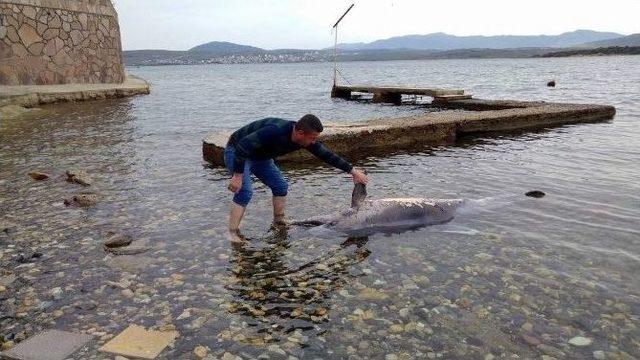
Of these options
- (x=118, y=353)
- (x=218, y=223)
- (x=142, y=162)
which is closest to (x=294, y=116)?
(x=142, y=162)

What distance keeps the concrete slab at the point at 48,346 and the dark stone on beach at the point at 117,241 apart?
1.98 meters

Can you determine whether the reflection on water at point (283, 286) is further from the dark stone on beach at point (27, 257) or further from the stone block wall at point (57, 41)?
the stone block wall at point (57, 41)

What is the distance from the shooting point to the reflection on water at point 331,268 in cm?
416

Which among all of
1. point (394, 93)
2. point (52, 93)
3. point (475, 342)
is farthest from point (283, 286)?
point (394, 93)

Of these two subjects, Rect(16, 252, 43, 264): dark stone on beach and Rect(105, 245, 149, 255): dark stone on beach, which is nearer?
Rect(16, 252, 43, 264): dark stone on beach

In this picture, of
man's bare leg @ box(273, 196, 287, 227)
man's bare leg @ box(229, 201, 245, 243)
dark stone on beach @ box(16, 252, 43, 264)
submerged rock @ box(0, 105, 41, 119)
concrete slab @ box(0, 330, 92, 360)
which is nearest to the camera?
concrete slab @ box(0, 330, 92, 360)

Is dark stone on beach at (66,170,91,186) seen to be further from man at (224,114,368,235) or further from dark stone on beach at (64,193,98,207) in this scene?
man at (224,114,368,235)

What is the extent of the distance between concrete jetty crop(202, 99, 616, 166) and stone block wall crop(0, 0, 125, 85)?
15075 millimetres

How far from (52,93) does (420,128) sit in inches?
671

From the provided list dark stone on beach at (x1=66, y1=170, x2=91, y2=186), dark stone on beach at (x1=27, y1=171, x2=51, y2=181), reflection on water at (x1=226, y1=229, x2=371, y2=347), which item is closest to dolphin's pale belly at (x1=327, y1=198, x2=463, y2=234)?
reflection on water at (x1=226, y1=229, x2=371, y2=347)

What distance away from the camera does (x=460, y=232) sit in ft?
21.7

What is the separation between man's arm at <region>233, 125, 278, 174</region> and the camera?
589cm

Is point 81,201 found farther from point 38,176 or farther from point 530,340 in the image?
point 530,340

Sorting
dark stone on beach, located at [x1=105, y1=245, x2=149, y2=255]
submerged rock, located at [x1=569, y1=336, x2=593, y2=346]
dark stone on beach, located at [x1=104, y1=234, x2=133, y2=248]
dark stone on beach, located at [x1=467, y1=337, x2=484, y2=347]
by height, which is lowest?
submerged rock, located at [x1=569, y1=336, x2=593, y2=346]
